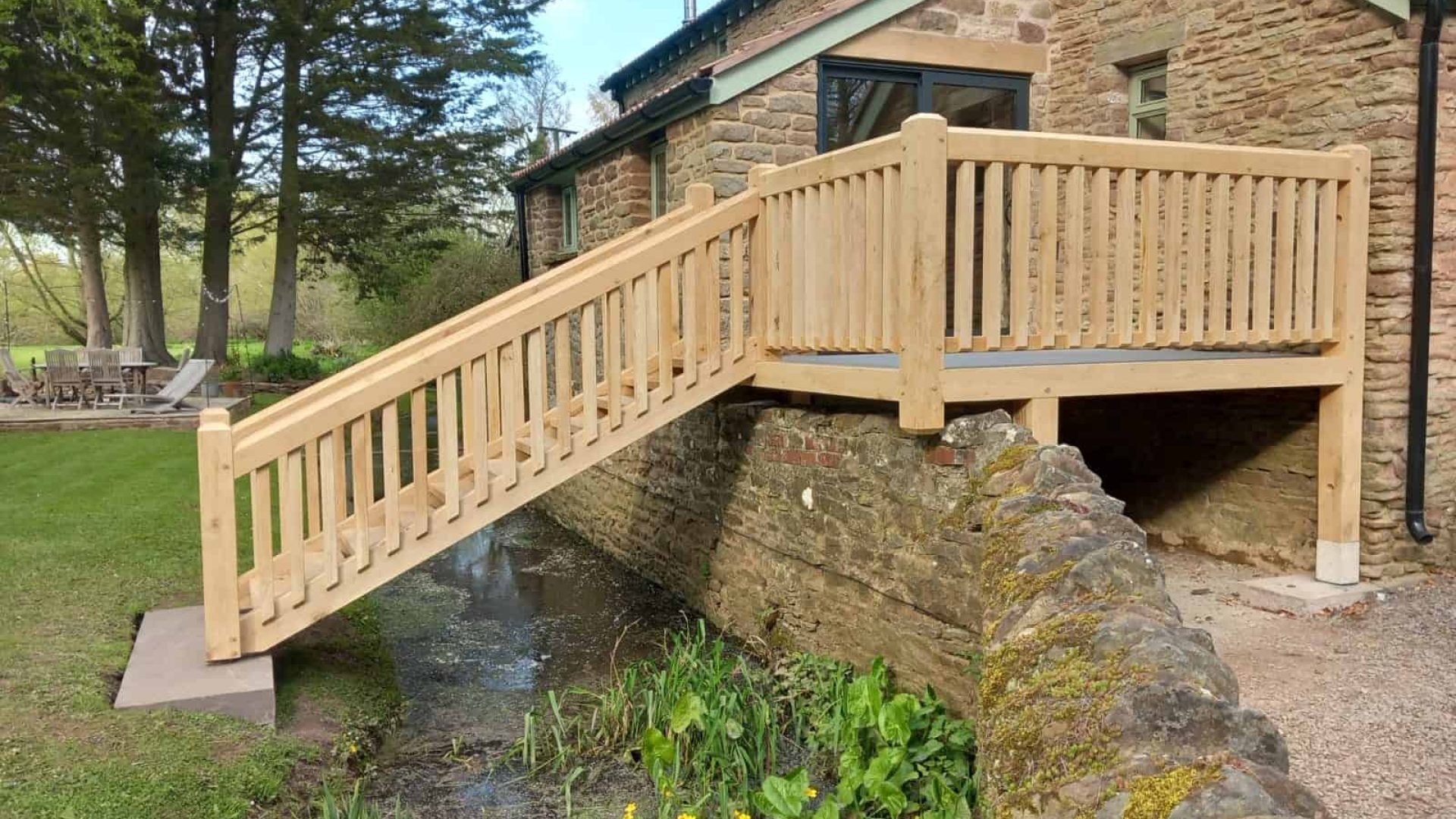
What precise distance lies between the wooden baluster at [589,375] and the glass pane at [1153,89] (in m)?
5.14

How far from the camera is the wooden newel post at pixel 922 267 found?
5059 millimetres

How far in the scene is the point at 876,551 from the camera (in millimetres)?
5996

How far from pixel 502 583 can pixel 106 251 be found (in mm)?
29627

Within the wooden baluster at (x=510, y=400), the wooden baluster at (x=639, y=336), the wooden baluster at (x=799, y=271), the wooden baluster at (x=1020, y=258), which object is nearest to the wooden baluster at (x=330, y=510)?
the wooden baluster at (x=510, y=400)

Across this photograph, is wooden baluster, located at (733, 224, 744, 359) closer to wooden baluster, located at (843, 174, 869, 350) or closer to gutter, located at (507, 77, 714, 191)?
wooden baluster, located at (843, 174, 869, 350)

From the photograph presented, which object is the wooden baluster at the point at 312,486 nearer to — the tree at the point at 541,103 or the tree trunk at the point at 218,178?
the tree trunk at the point at 218,178

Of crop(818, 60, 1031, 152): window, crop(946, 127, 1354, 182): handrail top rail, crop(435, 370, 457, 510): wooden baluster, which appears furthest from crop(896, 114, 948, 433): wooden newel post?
crop(818, 60, 1031, 152): window

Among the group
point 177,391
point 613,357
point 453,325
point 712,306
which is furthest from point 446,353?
point 177,391

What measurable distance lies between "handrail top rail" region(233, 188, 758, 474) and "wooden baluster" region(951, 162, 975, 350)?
1.66 metres

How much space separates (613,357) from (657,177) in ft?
14.2

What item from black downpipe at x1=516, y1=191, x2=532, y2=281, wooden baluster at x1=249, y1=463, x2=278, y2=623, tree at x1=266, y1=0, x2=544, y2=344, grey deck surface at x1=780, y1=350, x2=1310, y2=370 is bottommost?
wooden baluster at x1=249, y1=463, x2=278, y2=623

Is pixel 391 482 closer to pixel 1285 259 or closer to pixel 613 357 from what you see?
pixel 613 357

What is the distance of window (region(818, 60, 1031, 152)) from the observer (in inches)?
335

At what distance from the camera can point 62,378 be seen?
1548cm
